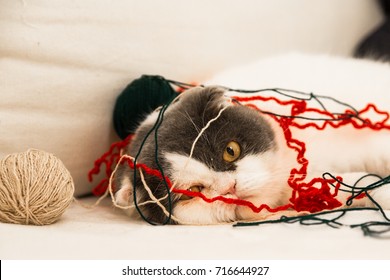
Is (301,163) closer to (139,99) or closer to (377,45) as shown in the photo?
(139,99)

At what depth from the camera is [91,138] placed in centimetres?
133

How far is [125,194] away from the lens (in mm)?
1127

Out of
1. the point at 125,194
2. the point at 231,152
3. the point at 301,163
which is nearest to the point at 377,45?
the point at 301,163

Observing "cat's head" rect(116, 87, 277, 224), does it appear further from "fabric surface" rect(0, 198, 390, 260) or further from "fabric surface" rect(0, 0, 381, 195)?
"fabric surface" rect(0, 0, 381, 195)

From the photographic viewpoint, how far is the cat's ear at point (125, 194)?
112 cm

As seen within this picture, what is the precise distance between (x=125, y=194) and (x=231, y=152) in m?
0.26

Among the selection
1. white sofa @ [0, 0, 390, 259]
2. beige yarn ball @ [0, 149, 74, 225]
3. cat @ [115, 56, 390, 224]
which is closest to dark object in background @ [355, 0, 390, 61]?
white sofa @ [0, 0, 390, 259]

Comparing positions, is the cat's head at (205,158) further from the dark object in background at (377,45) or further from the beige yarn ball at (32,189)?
the dark object in background at (377,45)

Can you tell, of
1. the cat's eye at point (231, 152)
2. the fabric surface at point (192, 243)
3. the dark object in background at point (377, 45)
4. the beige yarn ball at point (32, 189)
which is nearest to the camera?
the fabric surface at point (192, 243)

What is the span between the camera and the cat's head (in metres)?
1.07

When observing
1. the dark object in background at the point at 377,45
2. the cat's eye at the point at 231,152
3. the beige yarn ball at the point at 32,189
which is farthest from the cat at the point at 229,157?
the dark object in background at the point at 377,45

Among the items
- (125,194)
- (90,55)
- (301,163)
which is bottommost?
(125,194)

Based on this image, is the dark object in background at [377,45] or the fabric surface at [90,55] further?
the dark object in background at [377,45]

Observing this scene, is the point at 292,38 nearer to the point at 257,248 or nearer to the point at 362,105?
the point at 362,105
